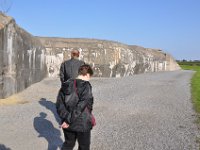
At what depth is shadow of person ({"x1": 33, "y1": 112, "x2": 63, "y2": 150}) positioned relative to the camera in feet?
23.3

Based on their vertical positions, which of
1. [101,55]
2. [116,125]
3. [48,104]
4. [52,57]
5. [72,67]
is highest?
[101,55]

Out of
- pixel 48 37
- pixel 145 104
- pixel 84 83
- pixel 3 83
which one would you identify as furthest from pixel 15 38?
pixel 48 37

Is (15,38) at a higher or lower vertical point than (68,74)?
higher

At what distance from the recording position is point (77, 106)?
503cm

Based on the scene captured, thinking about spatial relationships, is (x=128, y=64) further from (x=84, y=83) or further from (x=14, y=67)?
(x=84, y=83)

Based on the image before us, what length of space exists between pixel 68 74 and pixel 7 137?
7.64 ft

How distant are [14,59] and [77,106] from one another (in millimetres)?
8894

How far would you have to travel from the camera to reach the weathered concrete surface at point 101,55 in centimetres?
2462

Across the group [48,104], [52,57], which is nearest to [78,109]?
[48,104]

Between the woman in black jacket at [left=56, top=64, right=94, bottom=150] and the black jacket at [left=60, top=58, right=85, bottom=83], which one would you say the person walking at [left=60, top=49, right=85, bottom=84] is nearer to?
the black jacket at [left=60, top=58, right=85, bottom=83]

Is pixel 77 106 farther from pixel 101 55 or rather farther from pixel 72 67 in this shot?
pixel 101 55

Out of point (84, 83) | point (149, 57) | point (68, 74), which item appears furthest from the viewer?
point (149, 57)

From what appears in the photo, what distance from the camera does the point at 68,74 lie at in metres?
9.30

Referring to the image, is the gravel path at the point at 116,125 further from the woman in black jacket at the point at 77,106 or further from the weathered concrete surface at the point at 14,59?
the woman in black jacket at the point at 77,106
